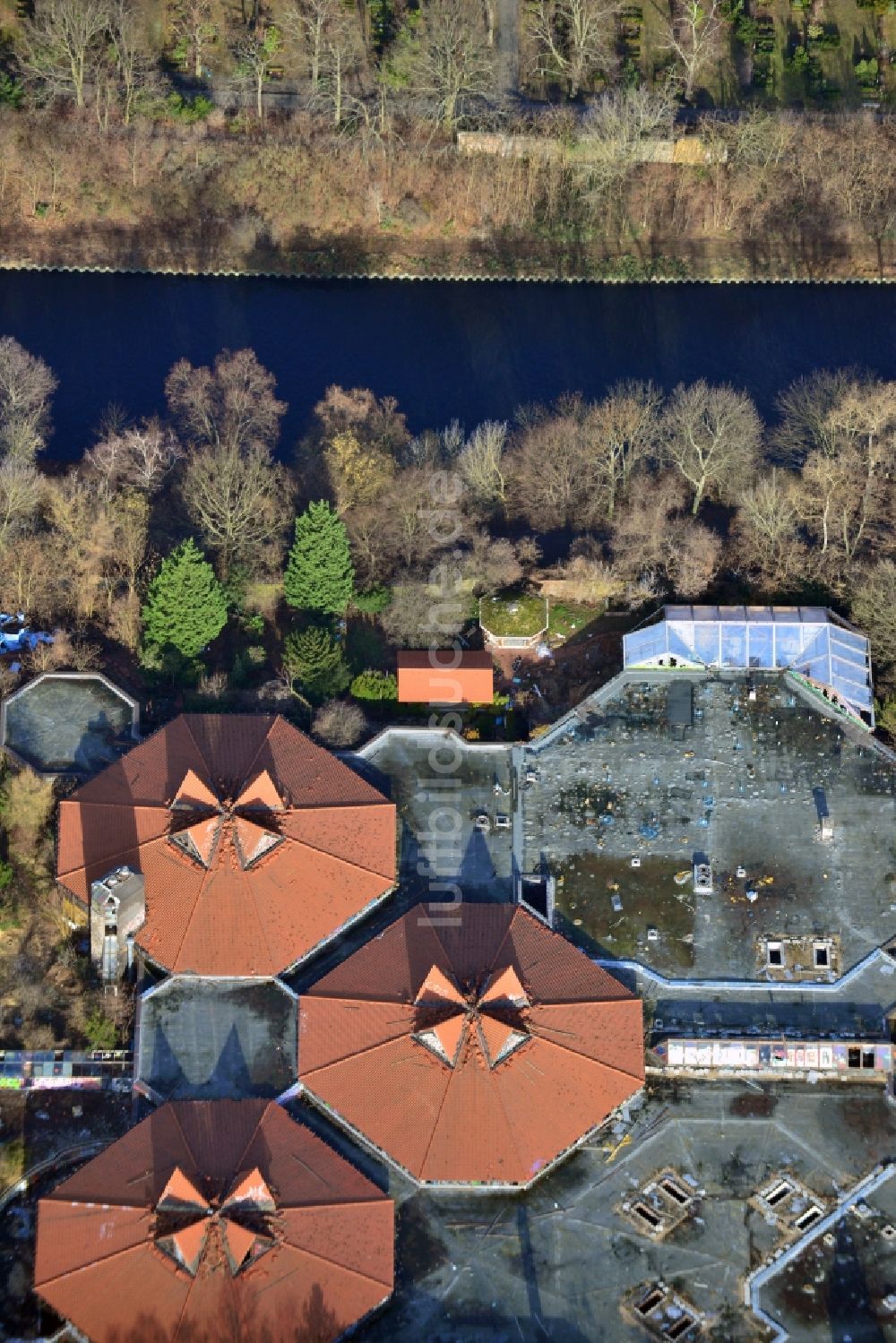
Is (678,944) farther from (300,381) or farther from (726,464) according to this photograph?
(300,381)

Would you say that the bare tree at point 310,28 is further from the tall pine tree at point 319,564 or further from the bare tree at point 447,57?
the tall pine tree at point 319,564

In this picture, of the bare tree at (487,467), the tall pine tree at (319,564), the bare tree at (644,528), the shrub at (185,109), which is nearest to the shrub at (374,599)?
the tall pine tree at (319,564)

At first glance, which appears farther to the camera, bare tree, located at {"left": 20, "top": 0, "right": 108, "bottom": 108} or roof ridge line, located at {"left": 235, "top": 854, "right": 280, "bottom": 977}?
bare tree, located at {"left": 20, "top": 0, "right": 108, "bottom": 108}

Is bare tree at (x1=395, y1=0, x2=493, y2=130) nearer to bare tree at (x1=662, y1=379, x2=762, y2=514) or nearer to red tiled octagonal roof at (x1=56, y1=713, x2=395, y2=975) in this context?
bare tree at (x1=662, y1=379, x2=762, y2=514)

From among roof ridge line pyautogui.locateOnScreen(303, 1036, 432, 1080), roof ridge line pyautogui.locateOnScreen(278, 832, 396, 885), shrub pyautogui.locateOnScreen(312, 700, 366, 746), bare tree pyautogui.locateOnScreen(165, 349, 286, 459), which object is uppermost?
bare tree pyautogui.locateOnScreen(165, 349, 286, 459)

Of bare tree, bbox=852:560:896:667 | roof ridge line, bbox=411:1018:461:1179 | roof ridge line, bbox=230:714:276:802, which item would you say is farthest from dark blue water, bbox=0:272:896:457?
roof ridge line, bbox=411:1018:461:1179

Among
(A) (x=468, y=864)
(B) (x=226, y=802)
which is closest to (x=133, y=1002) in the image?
(B) (x=226, y=802)

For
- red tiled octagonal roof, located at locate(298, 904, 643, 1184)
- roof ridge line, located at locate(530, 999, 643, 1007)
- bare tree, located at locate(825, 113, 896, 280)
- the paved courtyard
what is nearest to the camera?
red tiled octagonal roof, located at locate(298, 904, 643, 1184)
